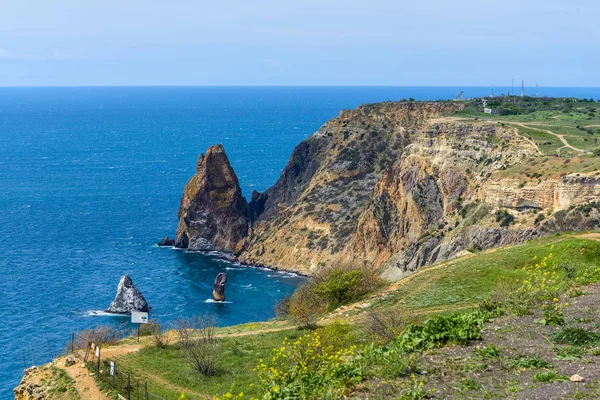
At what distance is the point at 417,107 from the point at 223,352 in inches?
Answer: 4228

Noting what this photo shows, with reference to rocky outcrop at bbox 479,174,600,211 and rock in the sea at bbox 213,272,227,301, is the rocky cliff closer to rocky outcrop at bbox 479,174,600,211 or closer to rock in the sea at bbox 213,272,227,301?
rocky outcrop at bbox 479,174,600,211

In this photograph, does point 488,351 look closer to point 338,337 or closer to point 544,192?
point 338,337

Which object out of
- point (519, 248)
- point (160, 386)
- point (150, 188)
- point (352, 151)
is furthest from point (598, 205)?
point (150, 188)

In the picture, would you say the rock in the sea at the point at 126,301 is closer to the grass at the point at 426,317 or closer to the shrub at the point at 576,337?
the grass at the point at 426,317

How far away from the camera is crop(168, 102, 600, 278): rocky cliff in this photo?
73.9 metres

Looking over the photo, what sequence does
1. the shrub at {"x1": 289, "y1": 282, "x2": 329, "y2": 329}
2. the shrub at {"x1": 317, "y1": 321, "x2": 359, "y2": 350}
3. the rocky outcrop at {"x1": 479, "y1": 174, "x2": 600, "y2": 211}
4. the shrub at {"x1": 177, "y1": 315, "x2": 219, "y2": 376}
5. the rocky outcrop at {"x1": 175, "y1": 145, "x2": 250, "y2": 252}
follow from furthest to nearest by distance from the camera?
1. the rocky outcrop at {"x1": 175, "y1": 145, "x2": 250, "y2": 252}
2. the rocky outcrop at {"x1": 479, "y1": 174, "x2": 600, "y2": 211}
3. the shrub at {"x1": 289, "y1": 282, "x2": 329, "y2": 329}
4. the shrub at {"x1": 177, "y1": 315, "x2": 219, "y2": 376}
5. the shrub at {"x1": 317, "y1": 321, "x2": 359, "y2": 350}

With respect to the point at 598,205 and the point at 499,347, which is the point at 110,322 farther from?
the point at 499,347

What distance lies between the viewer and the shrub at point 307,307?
41594mm

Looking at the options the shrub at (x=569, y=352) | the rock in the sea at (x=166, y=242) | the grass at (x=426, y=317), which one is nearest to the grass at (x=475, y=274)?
the grass at (x=426, y=317)

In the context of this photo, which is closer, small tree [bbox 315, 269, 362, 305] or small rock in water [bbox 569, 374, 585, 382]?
small rock in water [bbox 569, 374, 585, 382]

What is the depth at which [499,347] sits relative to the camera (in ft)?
75.8

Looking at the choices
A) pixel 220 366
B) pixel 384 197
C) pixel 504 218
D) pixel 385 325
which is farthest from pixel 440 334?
pixel 384 197

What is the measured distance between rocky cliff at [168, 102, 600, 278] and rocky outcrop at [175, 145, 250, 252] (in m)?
0.19

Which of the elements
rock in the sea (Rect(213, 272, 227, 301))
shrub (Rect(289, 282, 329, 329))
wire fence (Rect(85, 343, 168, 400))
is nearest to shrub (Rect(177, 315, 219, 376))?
wire fence (Rect(85, 343, 168, 400))
